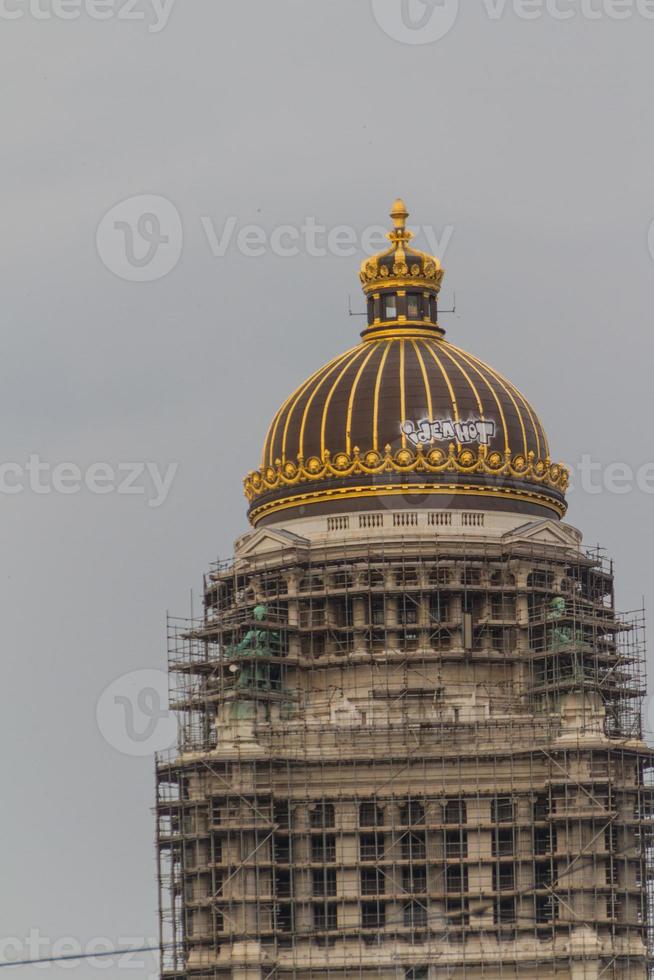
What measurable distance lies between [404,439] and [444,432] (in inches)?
78.8

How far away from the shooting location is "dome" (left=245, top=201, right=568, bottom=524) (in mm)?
185125

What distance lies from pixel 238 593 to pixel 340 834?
49.2 ft

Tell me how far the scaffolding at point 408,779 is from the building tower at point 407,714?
0.45 ft

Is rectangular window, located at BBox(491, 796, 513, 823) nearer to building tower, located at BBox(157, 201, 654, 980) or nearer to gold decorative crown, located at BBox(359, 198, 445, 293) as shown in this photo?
building tower, located at BBox(157, 201, 654, 980)

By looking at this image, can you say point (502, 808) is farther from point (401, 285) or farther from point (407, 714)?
point (401, 285)

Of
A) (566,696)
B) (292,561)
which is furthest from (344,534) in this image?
(566,696)

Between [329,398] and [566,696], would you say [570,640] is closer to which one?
[566,696]

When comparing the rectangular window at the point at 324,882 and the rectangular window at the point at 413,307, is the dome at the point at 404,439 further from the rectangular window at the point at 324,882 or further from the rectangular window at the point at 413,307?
the rectangular window at the point at 324,882

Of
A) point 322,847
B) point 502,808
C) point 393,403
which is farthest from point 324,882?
point 393,403

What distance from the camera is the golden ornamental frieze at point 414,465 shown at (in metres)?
185

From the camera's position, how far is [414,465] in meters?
185

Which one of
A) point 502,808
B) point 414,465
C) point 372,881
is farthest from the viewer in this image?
point 414,465

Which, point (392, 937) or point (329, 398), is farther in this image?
point (329, 398)

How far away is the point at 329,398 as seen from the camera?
618 feet
